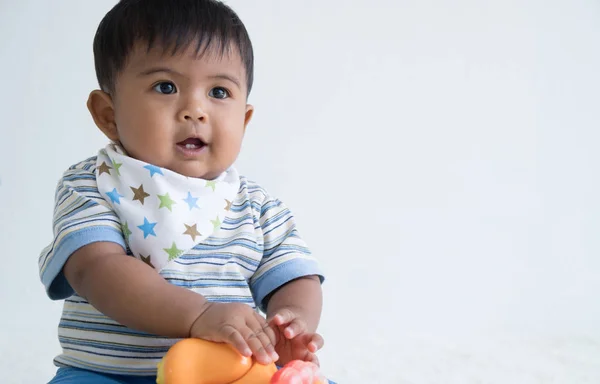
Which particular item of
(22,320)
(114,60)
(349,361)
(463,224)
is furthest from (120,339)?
(463,224)

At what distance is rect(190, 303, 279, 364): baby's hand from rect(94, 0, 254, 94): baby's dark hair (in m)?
0.32

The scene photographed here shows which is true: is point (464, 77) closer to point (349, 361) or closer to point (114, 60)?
point (349, 361)

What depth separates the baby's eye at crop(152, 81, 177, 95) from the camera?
850 mm

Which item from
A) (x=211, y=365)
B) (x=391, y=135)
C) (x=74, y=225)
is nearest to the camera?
(x=211, y=365)

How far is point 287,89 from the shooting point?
1.78 m

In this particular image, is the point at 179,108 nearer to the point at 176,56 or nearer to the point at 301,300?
the point at 176,56

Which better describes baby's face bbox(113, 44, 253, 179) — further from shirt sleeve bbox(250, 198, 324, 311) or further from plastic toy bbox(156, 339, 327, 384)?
plastic toy bbox(156, 339, 327, 384)

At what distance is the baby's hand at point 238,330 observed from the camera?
0.67 metres

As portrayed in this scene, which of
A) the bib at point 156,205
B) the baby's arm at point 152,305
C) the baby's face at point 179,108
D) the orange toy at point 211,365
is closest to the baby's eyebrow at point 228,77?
the baby's face at point 179,108

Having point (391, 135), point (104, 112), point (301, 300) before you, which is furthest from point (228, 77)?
point (391, 135)

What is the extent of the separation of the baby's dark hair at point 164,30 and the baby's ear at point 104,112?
12 mm

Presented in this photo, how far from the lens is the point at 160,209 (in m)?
0.86

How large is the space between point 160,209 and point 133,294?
0.14 m

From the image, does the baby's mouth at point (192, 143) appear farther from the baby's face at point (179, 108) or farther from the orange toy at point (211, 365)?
the orange toy at point (211, 365)
